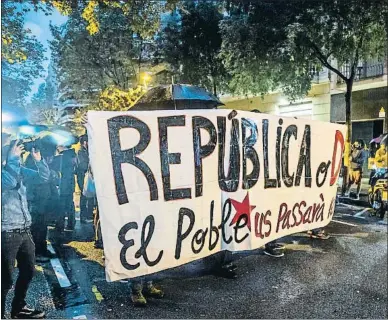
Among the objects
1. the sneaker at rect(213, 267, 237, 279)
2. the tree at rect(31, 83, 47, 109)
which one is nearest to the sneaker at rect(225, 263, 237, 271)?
the sneaker at rect(213, 267, 237, 279)

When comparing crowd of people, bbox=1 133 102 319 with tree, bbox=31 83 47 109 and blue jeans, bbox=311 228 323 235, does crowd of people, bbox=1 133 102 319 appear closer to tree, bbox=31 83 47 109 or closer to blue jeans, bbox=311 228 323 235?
tree, bbox=31 83 47 109

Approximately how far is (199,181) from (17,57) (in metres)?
1.11

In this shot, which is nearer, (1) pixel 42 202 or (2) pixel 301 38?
(1) pixel 42 202

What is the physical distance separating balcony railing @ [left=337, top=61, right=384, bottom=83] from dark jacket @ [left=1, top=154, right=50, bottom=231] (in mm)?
1819

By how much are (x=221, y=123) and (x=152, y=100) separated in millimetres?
375

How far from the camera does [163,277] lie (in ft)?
6.42

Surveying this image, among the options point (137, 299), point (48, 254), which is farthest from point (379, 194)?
point (48, 254)

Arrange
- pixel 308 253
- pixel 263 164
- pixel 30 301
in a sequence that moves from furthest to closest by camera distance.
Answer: pixel 308 253, pixel 263 164, pixel 30 301

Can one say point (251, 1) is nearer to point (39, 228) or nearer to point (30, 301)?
point (39, 228)

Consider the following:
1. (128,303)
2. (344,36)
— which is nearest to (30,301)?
(128,303)

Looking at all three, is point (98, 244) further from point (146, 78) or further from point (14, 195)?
point (146, 78)

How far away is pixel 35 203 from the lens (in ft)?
5.91

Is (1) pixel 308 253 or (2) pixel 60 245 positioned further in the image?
(1) pixel 308 253

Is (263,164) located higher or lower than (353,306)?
higher
